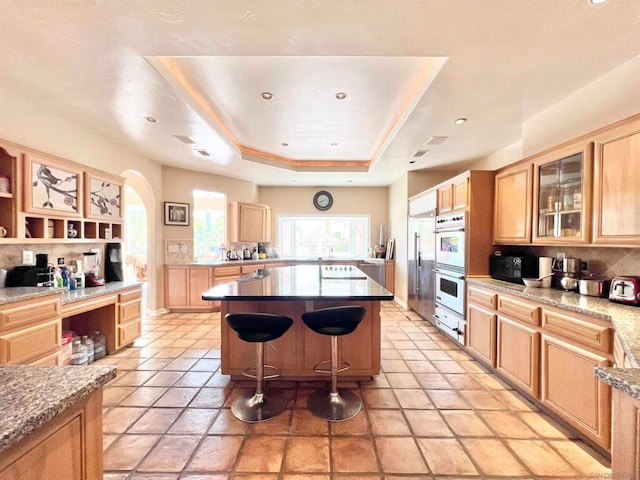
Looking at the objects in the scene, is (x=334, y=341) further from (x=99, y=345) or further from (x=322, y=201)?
(x=322, y=201)

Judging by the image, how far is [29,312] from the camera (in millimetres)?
2102

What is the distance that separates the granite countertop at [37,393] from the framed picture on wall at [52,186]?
7.32 feet

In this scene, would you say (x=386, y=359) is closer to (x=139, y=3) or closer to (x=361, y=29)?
(x=361, y=29)

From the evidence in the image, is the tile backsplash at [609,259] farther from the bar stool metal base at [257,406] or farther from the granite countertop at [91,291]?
the granite countertop at [91,291]

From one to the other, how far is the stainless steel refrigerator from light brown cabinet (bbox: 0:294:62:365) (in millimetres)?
4185

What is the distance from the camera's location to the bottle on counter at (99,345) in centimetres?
300

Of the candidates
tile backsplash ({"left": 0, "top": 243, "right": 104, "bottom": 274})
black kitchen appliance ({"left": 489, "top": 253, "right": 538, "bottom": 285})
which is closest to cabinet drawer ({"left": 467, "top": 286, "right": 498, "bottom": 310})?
black kitchen appliance ({"left": 489, "top": 253, "right": 538, "bottom": 285})

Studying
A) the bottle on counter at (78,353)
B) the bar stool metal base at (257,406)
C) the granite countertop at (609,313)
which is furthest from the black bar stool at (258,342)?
the bottle on counter at (78,353)

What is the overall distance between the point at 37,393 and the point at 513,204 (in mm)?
3527

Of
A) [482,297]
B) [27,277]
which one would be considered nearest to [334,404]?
[482,297]

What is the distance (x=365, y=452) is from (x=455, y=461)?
0.53 m

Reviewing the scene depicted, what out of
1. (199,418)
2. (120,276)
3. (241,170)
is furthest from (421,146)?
(120,276)

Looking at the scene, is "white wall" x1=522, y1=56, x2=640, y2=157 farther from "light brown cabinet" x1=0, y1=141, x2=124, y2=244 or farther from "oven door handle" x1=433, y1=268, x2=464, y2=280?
"light brown cabinet" x1=0, y1=141, x2=124, y2=244

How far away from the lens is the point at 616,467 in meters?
0.91
